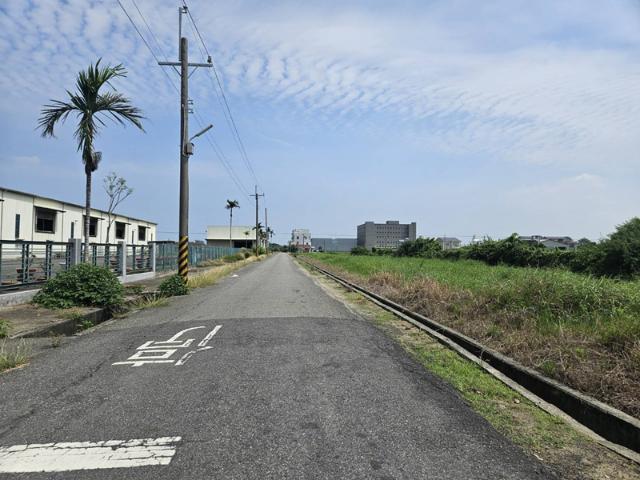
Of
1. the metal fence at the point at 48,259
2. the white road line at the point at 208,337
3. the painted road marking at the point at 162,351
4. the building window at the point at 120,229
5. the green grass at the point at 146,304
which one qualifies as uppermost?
the building window at the point at 120,229

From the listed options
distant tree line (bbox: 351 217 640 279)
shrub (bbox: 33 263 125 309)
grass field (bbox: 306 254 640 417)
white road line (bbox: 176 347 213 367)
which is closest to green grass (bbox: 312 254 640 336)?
grass field (bbox: 306 254 640 417)

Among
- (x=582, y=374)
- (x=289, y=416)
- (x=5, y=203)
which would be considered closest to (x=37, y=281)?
(x=289, y=416)

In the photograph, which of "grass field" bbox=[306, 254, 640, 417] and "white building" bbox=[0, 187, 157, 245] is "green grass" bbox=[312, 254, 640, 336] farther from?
"white building" bbox=[0, 187, 157, 245]

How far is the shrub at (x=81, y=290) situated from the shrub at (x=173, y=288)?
9.79 ft

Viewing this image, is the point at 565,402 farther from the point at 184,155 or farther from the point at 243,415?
the point at 184,155

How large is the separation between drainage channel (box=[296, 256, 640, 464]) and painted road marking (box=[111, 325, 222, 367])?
13.2 feet

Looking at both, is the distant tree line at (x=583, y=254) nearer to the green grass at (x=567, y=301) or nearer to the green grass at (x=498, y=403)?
the green grass at (x=567, y=301)

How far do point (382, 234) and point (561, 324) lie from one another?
118 meters

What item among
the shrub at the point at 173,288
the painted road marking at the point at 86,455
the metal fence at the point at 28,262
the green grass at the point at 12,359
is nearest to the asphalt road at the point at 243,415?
the painted road marking at the point at 86,455

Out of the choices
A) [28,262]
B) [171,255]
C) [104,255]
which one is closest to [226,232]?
[171,255]

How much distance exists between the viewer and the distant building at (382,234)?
386 ft

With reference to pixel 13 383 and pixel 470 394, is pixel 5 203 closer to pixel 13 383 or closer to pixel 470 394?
pixel 13 383

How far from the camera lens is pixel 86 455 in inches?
124

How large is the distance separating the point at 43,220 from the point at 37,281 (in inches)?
928
